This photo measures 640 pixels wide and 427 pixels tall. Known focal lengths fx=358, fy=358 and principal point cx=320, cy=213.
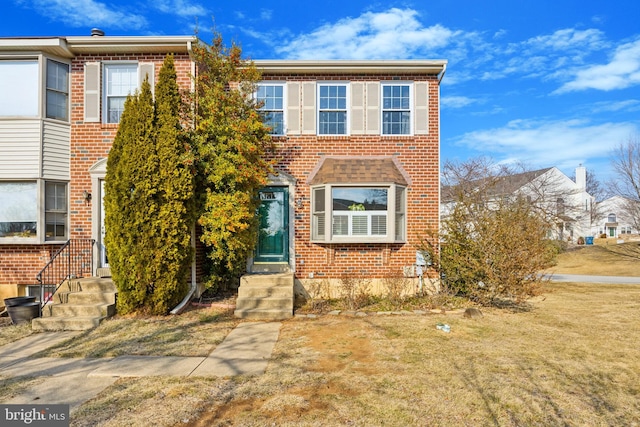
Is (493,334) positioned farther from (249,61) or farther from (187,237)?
(249,61)

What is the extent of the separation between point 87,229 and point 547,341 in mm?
9898

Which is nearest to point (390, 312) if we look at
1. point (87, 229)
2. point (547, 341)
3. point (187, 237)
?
point (547, 341)

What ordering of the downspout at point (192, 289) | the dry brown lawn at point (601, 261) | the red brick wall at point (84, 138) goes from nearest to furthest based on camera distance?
the downspout at point (192, 289), the red brick wall at point (84, 138), the dry brown lawn at point (601, 261)

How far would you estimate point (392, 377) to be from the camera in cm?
436

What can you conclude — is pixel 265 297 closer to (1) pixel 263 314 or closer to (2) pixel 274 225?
(1) pixel 263 314

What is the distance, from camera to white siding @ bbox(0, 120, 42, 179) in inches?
328

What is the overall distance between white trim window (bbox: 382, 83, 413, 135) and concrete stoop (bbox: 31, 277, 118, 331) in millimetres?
7582

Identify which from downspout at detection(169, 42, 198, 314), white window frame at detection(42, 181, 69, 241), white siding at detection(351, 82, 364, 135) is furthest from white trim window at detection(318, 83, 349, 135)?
white window frame at detection(42, 181, 69, 241)

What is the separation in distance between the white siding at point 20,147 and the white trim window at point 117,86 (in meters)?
1.52

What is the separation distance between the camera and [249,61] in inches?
340

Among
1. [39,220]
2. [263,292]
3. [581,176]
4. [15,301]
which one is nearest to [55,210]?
[39,220]

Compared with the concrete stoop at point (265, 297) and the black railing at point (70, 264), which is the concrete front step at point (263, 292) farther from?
the black railing at point (70, 264)

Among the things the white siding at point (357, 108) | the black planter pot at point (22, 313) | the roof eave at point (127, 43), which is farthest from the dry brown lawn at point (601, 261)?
the black planter pot at point (22, 313)

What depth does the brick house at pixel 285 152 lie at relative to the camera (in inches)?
332
